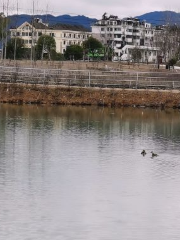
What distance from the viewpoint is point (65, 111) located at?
109 feet

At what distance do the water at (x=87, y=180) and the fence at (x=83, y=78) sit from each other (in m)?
8.91

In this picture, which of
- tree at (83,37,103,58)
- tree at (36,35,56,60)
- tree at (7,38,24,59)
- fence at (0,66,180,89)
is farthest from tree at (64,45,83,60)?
fence at (0,66,180,89)

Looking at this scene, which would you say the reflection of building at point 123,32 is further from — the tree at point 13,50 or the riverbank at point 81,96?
the riverbank at point 81,96

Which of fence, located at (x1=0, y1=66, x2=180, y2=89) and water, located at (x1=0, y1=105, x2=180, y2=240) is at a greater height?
fence, located at (x1=0, y1=66, x2=180, y2=89)

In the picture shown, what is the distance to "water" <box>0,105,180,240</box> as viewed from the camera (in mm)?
12555

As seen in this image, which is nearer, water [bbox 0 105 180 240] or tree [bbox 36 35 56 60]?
water [bbox 0 105 180 240]

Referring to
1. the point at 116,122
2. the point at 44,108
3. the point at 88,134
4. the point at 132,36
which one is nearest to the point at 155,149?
the point at 88,134

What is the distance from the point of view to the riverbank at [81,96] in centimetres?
3662

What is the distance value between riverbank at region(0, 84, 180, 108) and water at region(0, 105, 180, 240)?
6994mm

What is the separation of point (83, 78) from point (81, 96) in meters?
2.21

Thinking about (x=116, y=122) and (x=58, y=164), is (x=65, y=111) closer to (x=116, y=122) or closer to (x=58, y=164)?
(x=116, y=122)

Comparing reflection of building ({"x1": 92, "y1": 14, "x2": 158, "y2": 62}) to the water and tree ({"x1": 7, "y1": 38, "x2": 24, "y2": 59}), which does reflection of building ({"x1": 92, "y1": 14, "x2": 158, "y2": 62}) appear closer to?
tree ({"x1": 7, "y1": 38, "x2": 24, "y2": 59})

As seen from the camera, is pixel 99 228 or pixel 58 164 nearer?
pixel 99 228

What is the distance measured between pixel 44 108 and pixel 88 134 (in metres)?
9.08
